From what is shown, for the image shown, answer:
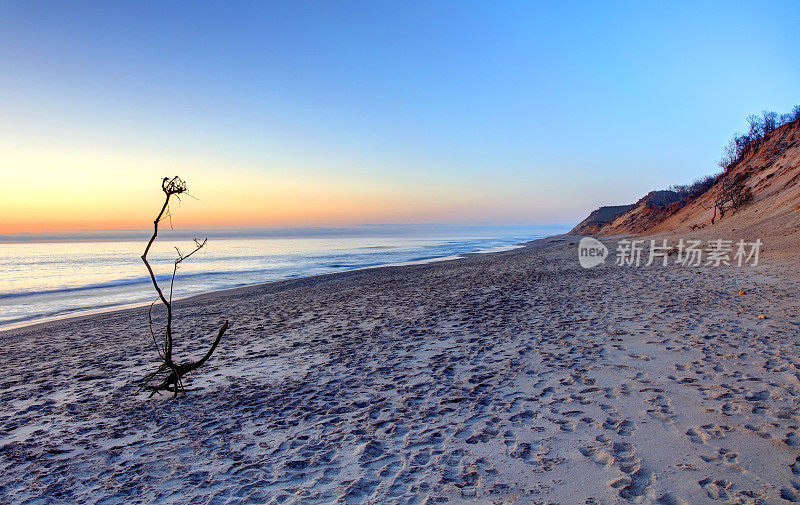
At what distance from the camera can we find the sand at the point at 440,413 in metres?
3.18

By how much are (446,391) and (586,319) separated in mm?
4347

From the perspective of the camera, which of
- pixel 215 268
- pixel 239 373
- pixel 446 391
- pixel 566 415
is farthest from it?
pixel 215 268

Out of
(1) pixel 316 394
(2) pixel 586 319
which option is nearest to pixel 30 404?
(1) pixel 316 394

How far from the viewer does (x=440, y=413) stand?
445 centimetres

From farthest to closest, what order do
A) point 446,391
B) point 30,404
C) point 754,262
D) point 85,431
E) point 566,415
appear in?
point 754,262 < point 30,404 < point 446,391 < point 85,431 < point 566,415

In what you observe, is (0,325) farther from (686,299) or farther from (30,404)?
(686,299)

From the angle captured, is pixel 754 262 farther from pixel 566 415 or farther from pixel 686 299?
pixel 566 415

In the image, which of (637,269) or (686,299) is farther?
(637,269)

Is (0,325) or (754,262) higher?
(754,262)

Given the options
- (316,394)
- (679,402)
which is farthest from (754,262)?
(316,394)

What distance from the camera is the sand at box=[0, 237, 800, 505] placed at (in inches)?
125

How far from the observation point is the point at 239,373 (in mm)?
6355

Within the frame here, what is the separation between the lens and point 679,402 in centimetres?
427

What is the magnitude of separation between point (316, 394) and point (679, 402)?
3.96m
